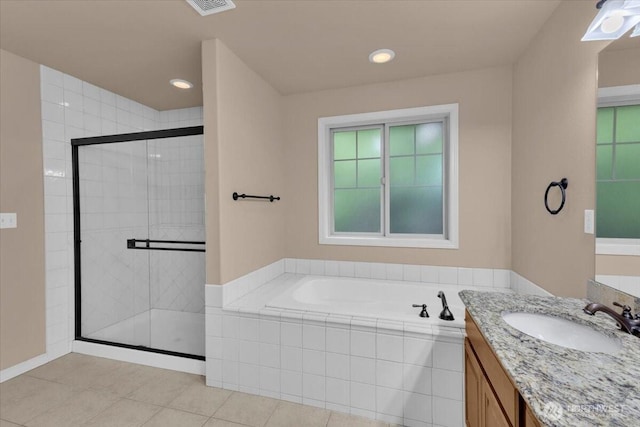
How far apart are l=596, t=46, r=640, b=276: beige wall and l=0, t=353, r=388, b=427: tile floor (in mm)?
1440

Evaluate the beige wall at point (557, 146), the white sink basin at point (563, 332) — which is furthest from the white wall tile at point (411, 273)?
the white sink basin at point (563, 332)

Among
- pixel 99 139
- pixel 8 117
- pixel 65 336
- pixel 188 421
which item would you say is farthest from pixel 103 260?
pixel 188 421

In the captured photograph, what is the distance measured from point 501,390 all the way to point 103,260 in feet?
10.7

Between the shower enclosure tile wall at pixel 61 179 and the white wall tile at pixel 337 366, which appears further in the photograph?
the shower enclosure tile wall at pixel 61 179

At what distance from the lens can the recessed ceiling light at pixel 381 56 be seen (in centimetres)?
213

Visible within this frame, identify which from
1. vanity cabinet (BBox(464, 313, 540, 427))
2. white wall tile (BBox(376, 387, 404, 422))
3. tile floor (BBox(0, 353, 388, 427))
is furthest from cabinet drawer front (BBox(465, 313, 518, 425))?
tile floor (BBox(0, 353, 388, 427))

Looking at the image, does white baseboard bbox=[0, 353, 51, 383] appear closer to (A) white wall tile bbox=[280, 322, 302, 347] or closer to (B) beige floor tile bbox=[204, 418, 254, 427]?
(B) beige floor tile bbox=[204, 418, 254, 427]

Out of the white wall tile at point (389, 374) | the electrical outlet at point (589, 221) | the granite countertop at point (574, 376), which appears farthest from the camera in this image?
the white wall tile at point (389, 374)

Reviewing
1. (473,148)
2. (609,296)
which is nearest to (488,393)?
(609,296)

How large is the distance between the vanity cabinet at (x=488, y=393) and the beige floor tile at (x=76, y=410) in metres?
2.17

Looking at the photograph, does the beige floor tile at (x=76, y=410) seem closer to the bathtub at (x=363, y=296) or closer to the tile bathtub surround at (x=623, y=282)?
the bathtub at (x=363, y=296)

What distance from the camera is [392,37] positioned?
196cm

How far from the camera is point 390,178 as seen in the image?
2.79 metres

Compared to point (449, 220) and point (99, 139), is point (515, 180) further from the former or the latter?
point (99, 139)
